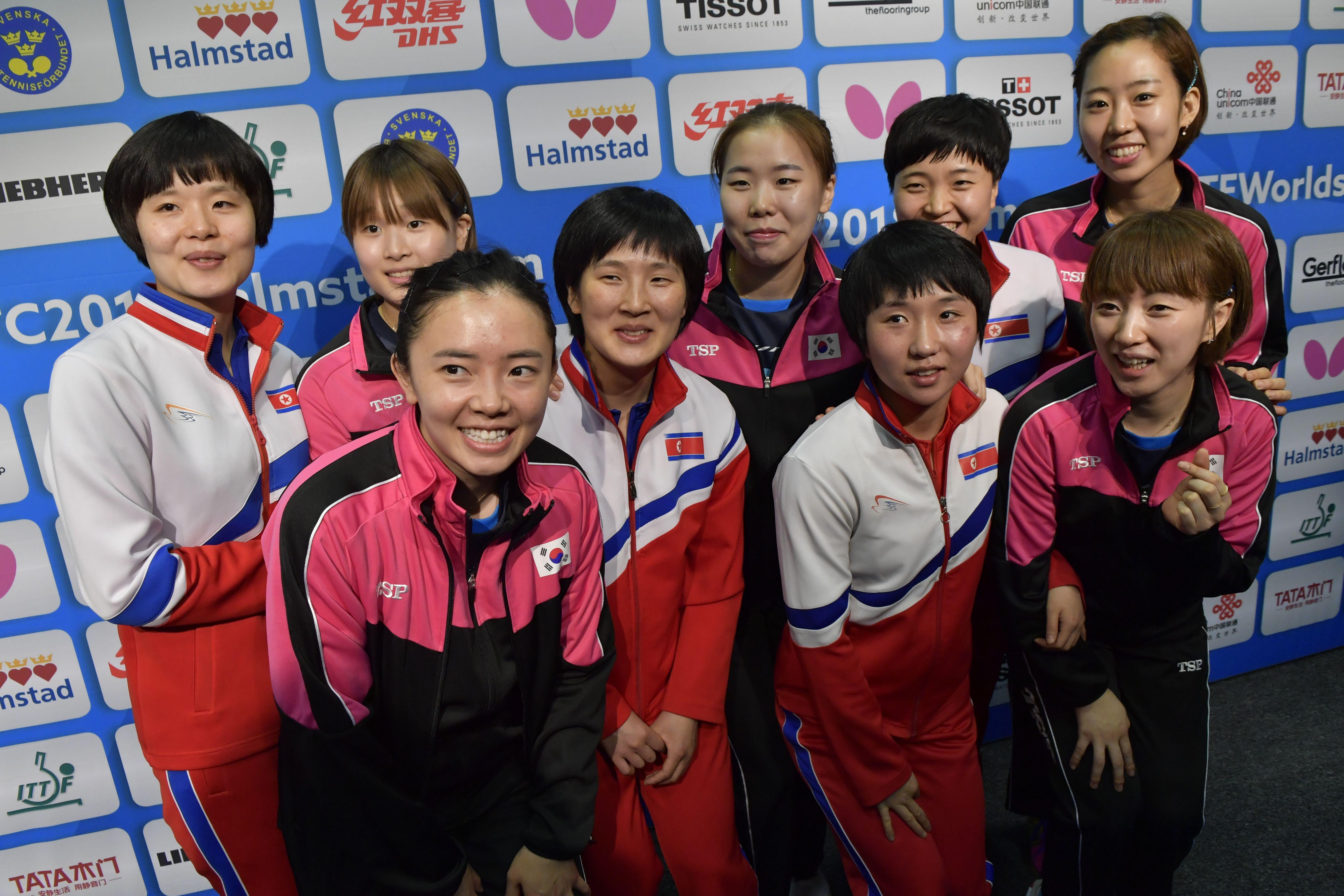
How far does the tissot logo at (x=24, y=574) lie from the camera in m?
2.00

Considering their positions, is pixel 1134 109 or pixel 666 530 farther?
pixel 1134 109

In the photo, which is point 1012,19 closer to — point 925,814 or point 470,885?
point 925,814

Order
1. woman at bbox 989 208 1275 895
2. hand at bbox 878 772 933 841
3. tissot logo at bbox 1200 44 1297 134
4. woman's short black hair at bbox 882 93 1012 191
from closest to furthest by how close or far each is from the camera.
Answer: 1. woman at bbox 989 208 1275 895
2. hand at bbox 878 772 933 841
3. woman's short black hair at bbox 882 93 1012 191
4. tissot logo at bbox 1200 44 1297 134

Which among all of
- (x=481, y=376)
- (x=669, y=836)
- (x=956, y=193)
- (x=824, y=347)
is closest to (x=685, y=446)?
(x=824, y=347)

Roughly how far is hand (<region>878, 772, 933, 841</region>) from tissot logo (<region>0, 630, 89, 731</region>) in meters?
2.00

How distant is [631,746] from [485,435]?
73 centimetres

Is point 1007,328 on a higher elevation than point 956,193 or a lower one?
lower

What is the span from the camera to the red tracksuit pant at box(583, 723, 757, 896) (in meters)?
1.60

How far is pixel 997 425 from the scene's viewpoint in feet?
5.54

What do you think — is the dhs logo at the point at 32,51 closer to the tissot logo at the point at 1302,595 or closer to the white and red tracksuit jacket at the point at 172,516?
the white and red tracksuit jacket at the point at 172,516

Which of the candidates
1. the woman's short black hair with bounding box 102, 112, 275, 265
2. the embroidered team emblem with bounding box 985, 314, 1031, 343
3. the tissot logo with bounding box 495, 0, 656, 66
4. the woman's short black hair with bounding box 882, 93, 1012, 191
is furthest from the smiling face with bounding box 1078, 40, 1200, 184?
the woman's short black hair with bounding box 102, 112, 275, 265

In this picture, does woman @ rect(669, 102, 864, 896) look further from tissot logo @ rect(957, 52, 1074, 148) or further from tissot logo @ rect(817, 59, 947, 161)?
tissot logo @ rect(957, 52, 1074, 148)

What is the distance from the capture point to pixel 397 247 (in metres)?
1.67

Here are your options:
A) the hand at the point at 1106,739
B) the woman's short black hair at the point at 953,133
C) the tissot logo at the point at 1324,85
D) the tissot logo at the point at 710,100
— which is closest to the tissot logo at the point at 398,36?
the tissot logo at the point at 710,100
